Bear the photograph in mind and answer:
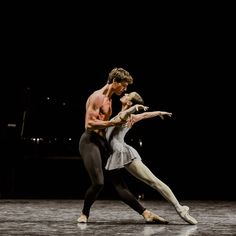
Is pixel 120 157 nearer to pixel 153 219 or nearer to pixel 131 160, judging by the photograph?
pixel 131 160

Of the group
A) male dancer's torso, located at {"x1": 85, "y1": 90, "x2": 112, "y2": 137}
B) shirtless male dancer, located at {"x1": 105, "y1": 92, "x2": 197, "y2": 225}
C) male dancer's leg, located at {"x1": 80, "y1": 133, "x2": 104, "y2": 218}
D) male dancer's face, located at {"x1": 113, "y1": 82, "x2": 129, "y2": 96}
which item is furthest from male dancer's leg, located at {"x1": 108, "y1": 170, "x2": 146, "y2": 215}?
male dancer's face, located at {"x1": 113, "y1": 82, "x2": 129, "y2": 96}

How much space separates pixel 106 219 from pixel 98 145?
3.23ft

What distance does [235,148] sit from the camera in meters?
31.6

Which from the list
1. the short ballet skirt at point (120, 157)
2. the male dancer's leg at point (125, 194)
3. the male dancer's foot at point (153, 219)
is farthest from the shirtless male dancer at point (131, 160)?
the male dancer's foot at point (153, 219)

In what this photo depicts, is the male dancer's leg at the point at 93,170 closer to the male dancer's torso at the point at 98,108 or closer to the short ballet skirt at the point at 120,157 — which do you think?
the short ballet skirt at the point at 120,157

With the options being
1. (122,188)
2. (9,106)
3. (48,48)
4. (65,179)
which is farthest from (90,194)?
(9,106)

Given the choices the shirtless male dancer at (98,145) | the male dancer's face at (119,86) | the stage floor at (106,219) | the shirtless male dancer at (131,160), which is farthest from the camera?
the male dancer's face at (119,86)

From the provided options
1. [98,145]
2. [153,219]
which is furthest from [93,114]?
[153,219]

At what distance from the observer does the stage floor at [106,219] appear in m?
6.69

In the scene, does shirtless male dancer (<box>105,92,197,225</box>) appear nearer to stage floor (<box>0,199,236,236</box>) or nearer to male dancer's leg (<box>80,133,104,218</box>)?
male dancer's leg (<box>80,133,104,218</box>)

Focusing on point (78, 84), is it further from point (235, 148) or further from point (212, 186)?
point (212, 186)

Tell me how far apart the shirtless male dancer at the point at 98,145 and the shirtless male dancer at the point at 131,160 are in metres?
0.13

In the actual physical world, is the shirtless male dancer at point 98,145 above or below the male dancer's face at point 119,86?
below

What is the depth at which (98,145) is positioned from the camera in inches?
300
